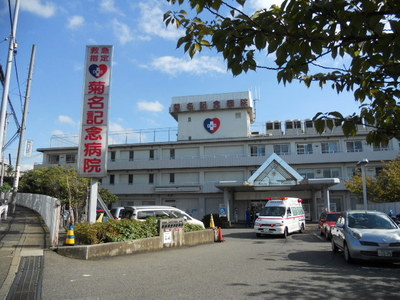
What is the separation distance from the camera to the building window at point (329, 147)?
43.2 metres

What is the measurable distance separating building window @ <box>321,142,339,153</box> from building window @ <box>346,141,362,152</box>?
1.45m

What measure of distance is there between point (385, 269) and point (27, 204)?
31.1m

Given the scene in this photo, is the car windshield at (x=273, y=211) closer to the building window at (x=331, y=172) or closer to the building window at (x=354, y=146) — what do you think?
the building window at (x=331, y=172)

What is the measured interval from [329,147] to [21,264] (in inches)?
1627

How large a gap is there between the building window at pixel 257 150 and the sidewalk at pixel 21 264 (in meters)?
34.3

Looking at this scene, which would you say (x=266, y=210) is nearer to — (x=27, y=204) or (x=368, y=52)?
(x=368, y=52)

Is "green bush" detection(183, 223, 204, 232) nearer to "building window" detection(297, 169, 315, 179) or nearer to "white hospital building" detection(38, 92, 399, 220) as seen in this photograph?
"white hospital building" detection(38, 92, 399, 220)

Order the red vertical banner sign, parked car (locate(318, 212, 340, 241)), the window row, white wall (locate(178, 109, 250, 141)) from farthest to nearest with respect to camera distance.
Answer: white wall (locate(178, 109, 250, 141))
the window row
parked car (locate(318, 212, 340, 241))
the red vertical banner sign

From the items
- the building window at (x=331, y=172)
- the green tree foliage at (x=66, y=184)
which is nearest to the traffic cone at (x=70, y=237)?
the green tree foliage at (x=66, y=184)

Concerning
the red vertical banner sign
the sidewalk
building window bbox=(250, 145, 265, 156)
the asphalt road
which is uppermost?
building window bbox=(250, 145, 265, 156)

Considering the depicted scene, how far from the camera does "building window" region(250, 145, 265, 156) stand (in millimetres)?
44656

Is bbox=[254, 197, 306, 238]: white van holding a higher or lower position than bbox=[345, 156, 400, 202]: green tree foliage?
lower

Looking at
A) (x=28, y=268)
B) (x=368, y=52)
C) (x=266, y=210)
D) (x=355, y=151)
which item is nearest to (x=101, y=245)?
(x=28, y=268)

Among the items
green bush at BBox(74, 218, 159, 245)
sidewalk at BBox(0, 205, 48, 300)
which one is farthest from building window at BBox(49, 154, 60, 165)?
green bush at BBox(74, 218, 159, 245)
